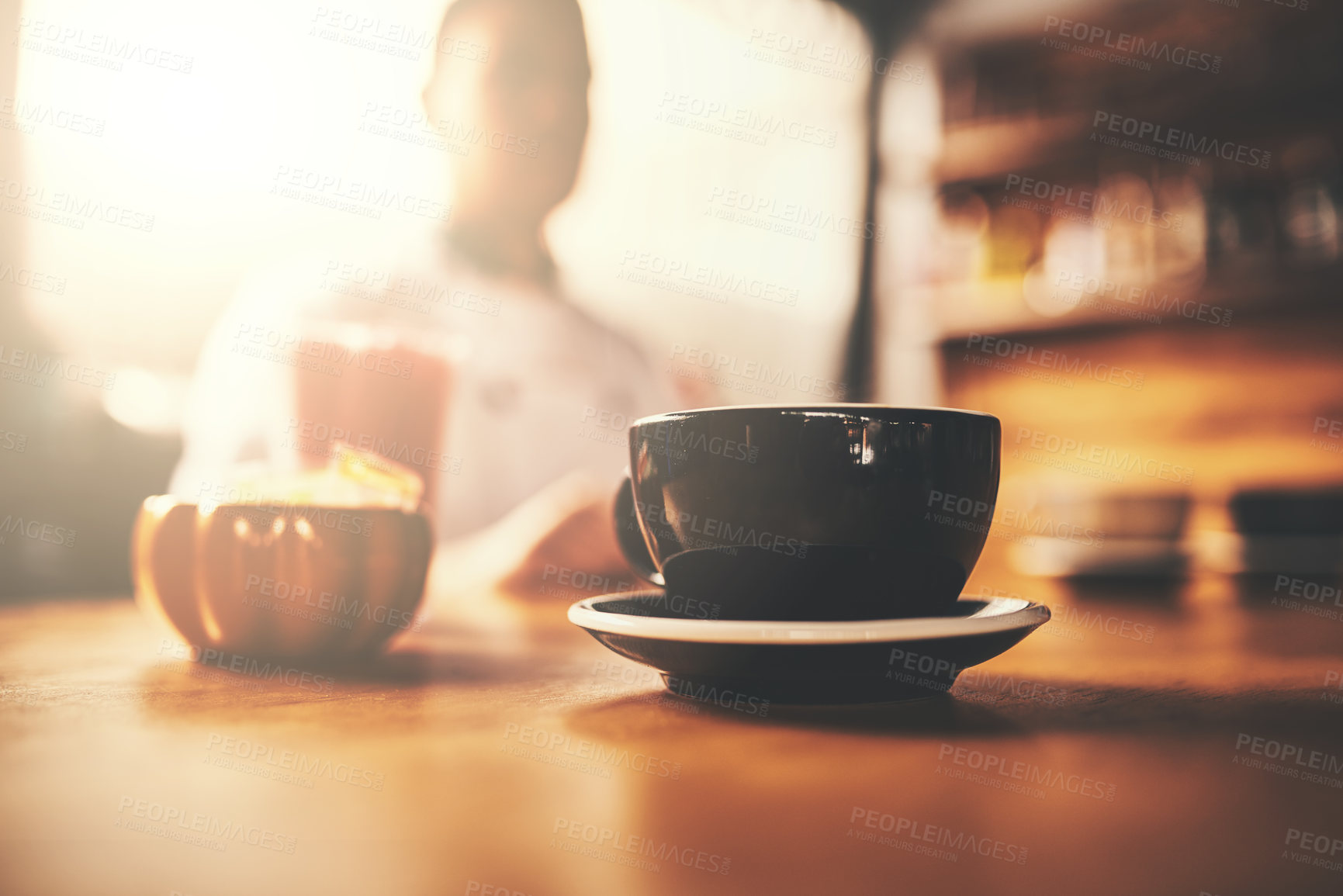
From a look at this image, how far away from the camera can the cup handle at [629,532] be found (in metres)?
0.48

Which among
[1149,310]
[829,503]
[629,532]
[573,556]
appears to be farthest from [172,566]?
[1149,310]

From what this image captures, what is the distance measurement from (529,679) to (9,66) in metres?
1.15

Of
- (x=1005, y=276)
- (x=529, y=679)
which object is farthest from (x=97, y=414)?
(x=1005, y=276)

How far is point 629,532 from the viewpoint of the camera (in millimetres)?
479

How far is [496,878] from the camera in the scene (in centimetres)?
→ 20

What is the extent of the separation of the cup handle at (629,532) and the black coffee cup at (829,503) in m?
0.09

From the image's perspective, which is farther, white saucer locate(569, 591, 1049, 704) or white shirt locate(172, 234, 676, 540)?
white shirt locate(172, 234, 676, 540)

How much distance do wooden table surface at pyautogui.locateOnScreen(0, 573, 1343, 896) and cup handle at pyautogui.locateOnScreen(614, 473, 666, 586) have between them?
8cm

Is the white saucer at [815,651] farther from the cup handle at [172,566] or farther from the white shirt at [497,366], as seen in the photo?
the white shirt at [497,366]

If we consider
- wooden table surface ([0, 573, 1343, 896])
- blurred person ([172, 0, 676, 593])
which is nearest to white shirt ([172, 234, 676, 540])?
blurred person ([172, 0, 676, 593])

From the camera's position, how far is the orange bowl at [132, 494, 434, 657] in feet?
1.44

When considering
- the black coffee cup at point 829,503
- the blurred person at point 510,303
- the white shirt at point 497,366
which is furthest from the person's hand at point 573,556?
the black coffee cup at point 829,503

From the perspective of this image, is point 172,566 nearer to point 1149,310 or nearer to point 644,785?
point 644,785

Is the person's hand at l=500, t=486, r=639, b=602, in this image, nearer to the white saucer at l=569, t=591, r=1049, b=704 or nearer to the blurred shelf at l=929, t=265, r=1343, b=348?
the white saucer at l=569, t=591, r=1049, b=704
